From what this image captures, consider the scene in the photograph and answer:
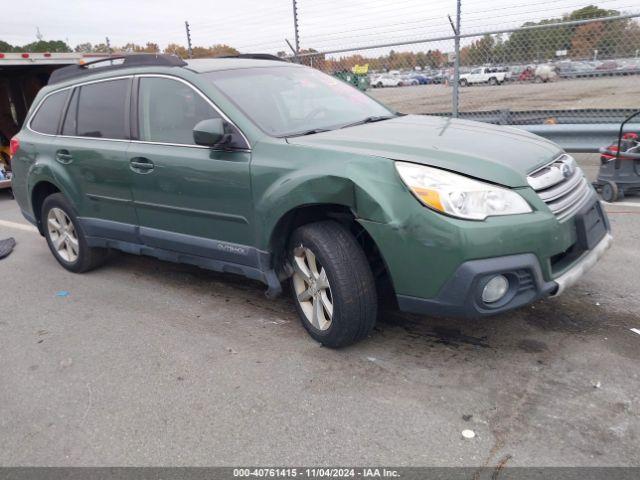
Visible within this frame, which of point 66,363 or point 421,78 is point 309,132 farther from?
point 421,78

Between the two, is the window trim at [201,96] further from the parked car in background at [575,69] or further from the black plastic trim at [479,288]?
the parked car in background at [575,69]

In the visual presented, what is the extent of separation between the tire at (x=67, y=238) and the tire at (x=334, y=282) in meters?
2.41

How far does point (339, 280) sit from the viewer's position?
10.3ft

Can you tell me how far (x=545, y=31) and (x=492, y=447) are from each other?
7.26 m

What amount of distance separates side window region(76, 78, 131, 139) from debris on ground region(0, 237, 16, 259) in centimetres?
201

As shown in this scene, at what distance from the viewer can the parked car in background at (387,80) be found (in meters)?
10.4

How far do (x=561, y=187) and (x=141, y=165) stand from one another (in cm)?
277

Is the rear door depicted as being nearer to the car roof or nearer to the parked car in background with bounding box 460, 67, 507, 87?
the car roof

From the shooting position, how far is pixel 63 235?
528 cm

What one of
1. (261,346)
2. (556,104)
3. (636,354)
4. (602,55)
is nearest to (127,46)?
(556,104)

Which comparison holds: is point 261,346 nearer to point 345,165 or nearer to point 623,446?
point 345,165

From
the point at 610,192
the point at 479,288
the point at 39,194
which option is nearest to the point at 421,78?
the point at 610,192

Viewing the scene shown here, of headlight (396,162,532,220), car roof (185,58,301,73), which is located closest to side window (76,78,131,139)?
car roof (185,58,301,73)

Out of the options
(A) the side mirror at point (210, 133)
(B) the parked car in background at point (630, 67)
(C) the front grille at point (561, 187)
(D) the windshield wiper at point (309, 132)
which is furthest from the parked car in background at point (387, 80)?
(A) the side mirror at point (210, 133)
